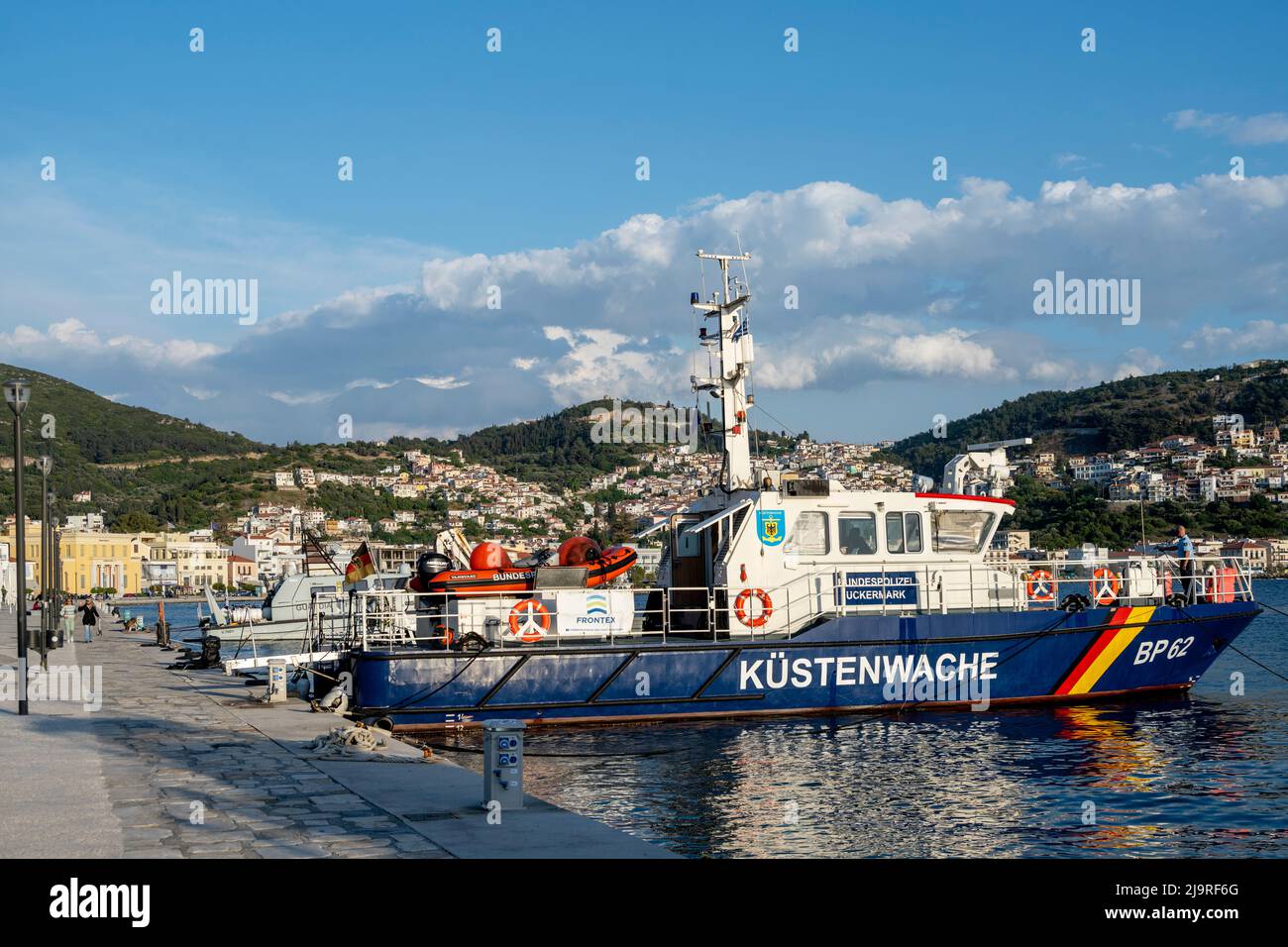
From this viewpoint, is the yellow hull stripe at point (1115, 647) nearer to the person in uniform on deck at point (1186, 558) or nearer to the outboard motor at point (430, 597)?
the person in uniform on deck at point (1186, 558)

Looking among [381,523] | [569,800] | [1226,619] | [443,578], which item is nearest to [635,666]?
[443,578]

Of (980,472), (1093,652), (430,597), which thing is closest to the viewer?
(430,597)

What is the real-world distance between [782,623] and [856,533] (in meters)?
1.82

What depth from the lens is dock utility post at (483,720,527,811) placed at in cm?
857

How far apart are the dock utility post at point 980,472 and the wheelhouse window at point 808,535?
3.00 m

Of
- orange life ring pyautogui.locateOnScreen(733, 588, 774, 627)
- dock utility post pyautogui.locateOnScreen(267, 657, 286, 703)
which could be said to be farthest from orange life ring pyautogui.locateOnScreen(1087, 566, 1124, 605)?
dock utility post pyautogui.locateOnScreen(267, 657, 286, 703)

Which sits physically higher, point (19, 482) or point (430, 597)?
point (19, 482)

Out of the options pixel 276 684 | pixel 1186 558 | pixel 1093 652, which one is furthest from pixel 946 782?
pixel 276 684

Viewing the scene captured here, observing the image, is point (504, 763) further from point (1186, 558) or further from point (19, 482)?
point (1186, 558)

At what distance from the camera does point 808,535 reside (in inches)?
683

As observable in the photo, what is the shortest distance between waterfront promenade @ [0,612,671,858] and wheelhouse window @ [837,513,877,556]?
790cm

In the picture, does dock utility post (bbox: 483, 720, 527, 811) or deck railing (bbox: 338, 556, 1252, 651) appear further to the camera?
deck railing (bbox: 338, 556, 1252, 651)

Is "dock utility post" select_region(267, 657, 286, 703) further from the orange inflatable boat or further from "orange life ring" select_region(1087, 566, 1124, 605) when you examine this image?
"orange life ring" select_region(1087, 566, 1124, 605)

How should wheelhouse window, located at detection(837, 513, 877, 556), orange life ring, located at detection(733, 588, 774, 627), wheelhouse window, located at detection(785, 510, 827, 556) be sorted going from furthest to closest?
wheelhouse window, located at detection(837, 513, 877, 556), wheelhouse window, located at detection(785, 510, 827, 556), orange life ring, located at detection(733, 588, 774, 627)
